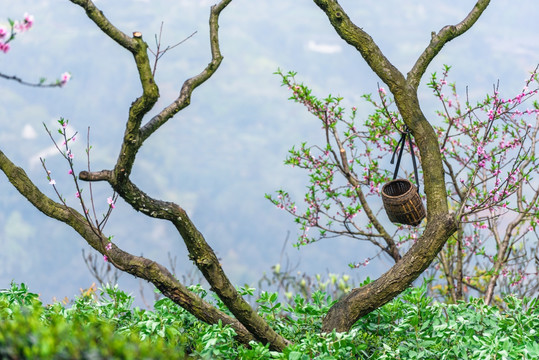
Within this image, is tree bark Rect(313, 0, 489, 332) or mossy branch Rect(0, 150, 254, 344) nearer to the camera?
mossy branch Rect(0, 150, 254, 344)

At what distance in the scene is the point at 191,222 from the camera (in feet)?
13.5

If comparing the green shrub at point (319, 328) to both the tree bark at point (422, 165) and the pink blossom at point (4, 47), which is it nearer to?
the tree bark at point (422, 165)

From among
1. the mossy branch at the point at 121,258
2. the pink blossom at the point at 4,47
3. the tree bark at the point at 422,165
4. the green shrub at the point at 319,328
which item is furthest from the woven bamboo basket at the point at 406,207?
the pink blossom at the point at 4,47

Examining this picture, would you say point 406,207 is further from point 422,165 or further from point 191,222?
point 191,222

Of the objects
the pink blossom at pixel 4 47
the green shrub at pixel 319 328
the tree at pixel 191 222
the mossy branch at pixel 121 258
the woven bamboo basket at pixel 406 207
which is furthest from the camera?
the woven bamboo basket at pixel 406 207

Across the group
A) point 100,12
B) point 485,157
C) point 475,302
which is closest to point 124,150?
point 100,12

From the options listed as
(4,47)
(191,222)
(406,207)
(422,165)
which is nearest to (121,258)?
(191,222)

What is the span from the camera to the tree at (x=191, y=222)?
374 cm

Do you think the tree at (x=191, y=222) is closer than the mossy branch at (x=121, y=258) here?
Yes

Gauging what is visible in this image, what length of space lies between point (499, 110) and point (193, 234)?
139 inches

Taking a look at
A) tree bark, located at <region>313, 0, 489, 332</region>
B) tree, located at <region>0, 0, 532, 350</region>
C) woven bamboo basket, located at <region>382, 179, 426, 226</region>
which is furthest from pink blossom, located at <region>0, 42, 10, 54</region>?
woven bamboo basket, located at <region>382, 179, 426, 226</region>

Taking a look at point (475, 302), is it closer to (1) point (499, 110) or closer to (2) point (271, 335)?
(2) point (271, 335)

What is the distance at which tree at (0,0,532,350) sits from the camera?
374 centimetres

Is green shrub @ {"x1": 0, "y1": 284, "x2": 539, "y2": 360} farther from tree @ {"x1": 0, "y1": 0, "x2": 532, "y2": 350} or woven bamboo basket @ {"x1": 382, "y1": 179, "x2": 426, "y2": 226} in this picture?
woven bamboo basket @ {"x1": 382, "y1": 179, "x2": 426, "y2": 226}
